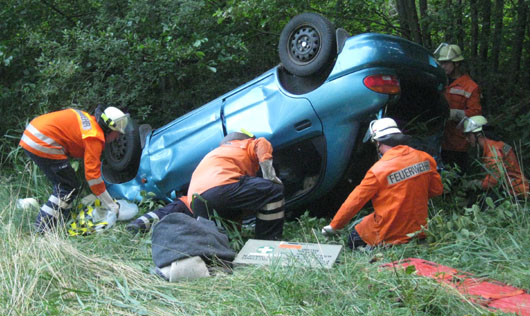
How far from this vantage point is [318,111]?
4.41 m

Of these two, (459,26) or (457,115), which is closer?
(457,115)

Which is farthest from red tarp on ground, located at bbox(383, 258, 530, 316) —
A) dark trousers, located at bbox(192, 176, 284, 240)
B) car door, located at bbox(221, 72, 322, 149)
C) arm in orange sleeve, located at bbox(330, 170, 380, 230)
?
car door, located at bbox(221, 72, 322, 149)

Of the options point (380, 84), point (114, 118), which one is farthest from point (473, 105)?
point (114, 118)

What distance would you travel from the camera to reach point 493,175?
4699 millimetres

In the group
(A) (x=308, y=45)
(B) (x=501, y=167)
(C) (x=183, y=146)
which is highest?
(A) (x=308, y=45)

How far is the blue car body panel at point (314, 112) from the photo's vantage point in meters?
4.25

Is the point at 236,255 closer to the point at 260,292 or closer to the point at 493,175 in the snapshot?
the point at 260,292

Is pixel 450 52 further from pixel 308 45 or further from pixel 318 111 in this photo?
pixel 318 111

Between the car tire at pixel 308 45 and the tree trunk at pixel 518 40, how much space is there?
10.3 ft

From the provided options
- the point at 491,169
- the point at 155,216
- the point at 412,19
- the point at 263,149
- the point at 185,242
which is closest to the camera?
the point at 185,242

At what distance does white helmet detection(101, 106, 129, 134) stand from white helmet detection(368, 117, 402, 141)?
2.62 m

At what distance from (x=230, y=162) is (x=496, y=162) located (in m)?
2.27

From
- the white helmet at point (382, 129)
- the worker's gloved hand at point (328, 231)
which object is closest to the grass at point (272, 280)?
the worker's gloved hand at point (328, 231)

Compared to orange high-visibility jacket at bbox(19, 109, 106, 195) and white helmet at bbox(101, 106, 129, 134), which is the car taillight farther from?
orange high-visibility jacket at bbox(19, 109, 106, 195)
